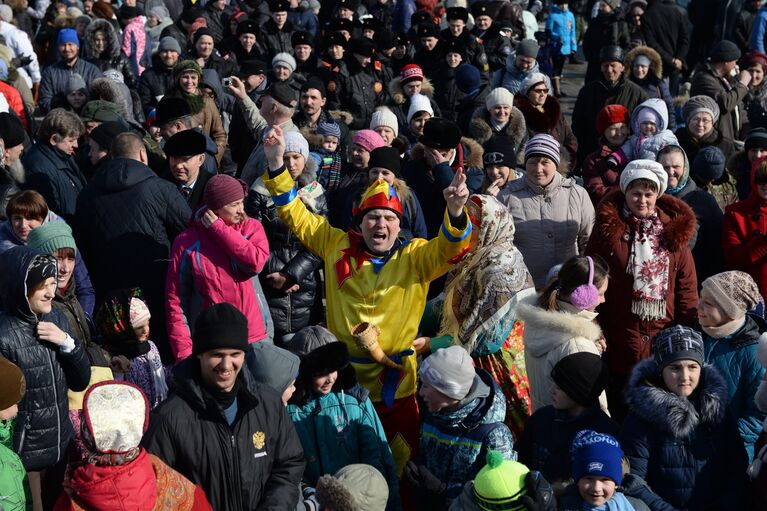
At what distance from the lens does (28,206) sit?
6355 millimetres

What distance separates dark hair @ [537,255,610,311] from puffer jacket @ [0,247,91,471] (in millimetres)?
2320

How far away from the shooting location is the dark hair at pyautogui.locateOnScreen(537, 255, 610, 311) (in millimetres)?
5703

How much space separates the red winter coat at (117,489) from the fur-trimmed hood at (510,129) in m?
5.69

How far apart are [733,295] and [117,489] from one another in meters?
3.34

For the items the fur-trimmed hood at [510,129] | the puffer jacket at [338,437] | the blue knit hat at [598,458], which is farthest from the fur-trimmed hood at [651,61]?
the blue knit hat at [598,458]

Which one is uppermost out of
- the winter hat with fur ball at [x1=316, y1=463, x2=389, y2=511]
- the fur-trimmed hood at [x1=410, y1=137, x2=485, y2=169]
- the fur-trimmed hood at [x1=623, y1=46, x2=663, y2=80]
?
the winter hat with fur ball at [x1=316, y1=463, x2=389, y2=511]

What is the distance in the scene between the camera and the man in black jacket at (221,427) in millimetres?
4203

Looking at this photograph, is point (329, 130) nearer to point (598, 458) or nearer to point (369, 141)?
point (369, 141)

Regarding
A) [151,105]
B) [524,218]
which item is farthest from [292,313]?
[151,105]

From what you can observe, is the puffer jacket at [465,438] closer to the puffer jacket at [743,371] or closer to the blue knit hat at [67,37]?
the puffer jacket at [743,371]

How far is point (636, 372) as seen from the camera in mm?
5160

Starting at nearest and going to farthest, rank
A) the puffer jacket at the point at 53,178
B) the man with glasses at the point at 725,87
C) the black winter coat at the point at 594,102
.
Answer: the puffer jacket at the point at 53,178 < the man with glasses at the point at 725,87 < the black winter coat at the point at 594,102

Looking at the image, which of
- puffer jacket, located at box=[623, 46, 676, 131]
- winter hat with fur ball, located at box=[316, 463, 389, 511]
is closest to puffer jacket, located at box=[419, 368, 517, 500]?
winter hat with fur ball, located at box=[316, 463, 389, 511]

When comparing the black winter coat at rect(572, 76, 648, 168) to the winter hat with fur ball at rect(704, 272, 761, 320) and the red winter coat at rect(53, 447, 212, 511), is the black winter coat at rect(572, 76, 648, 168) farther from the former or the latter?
the red winter coat at rect(53, 447, 212, 511)
